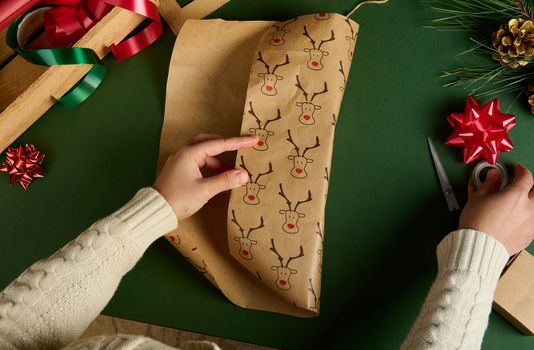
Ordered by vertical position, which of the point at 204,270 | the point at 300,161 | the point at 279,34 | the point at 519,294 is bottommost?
the point at 519,294

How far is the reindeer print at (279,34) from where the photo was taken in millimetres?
755

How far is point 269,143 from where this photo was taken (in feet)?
2.37

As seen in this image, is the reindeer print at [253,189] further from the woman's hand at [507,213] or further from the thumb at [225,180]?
the woman's hand at [507,213]

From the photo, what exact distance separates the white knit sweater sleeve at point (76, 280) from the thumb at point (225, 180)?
7 centimetres

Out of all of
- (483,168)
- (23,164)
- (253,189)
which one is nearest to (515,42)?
(483,168)

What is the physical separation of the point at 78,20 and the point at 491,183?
0.70m

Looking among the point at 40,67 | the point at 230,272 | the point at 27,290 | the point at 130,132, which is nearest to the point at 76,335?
the point at 27,290

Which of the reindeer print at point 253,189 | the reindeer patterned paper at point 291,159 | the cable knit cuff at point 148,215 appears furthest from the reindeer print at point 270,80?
the cable knit cuff at point 148,215

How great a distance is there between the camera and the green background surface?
74 centimetres

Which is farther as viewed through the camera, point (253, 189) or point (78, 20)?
point (78, 20)

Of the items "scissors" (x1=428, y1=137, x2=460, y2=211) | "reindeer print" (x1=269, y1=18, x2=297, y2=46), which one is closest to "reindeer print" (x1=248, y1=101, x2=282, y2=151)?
"reindeer print" (x1=269, y1=18, x2=297, y2=46)

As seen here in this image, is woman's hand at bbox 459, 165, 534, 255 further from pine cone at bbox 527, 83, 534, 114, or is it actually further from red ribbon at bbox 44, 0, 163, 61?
red ribbon at bbox 44, 0, 163, 61

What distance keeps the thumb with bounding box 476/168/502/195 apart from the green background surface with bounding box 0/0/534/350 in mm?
32

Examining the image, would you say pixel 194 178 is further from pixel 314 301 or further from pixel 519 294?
pixel 519 294
